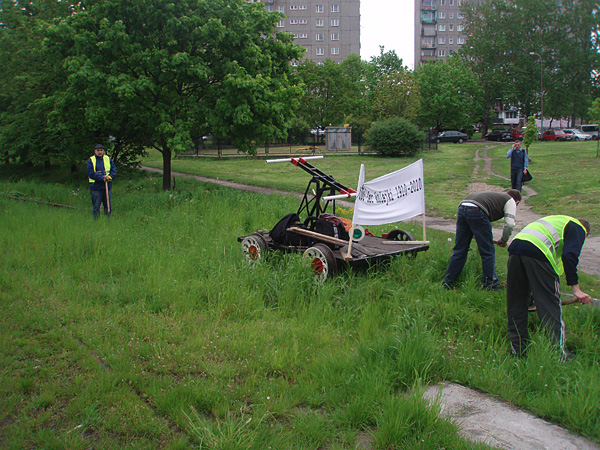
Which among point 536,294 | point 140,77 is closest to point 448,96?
point 140,77

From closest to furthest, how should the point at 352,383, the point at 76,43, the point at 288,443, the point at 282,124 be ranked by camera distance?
the point at 288,443
the point at 352,383
the point at 76,43
the point at 282,124

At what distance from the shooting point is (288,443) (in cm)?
362

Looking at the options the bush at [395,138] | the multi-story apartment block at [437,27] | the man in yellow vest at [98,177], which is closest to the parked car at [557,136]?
the bush at [395,138]

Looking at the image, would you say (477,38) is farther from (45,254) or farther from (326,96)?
(45,254)

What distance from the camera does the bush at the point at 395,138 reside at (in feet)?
115

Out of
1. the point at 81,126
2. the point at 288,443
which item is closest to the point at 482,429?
the point at 288,443

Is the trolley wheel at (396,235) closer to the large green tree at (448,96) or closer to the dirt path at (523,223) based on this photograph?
the dirt path at (523,223)

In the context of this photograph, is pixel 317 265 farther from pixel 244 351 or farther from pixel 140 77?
pixel 140 77

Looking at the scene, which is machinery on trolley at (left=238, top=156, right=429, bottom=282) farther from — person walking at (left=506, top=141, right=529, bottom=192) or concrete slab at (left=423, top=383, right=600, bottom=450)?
person walking at (left=506, top=141, right=529, bottom=192)

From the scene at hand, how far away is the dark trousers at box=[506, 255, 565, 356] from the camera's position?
16.5 feet

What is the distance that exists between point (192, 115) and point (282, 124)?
293 centimetres

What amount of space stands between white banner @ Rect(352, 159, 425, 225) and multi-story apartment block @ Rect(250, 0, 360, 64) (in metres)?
86.2

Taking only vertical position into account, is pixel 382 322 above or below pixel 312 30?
below

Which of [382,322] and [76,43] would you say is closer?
[382,322]
